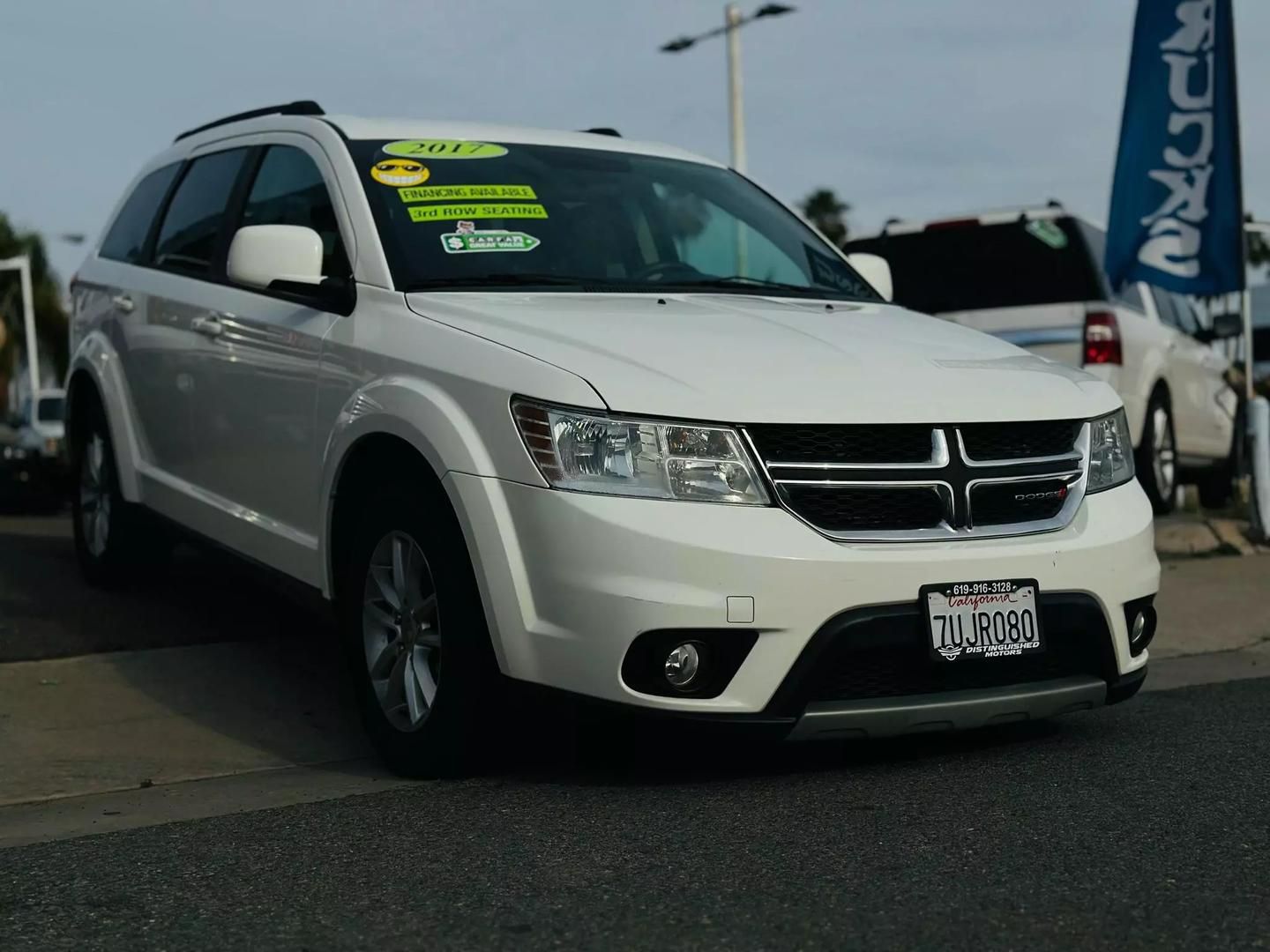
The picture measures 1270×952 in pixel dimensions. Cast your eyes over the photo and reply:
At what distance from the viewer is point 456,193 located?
5.25 metres

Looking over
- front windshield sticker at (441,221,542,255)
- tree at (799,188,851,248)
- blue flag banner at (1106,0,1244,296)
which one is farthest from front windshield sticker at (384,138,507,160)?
tree at (799,188,851,248)

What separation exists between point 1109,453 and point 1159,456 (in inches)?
261

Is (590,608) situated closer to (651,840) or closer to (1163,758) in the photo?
(651,840)

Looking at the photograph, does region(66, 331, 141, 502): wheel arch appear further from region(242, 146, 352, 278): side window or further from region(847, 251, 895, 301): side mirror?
region(847, 251, 895, 301): side mirror

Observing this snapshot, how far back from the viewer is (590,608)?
397 cm

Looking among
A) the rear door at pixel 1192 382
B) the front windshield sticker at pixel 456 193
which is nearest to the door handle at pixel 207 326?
the front windshield sticker at pixel 456 193

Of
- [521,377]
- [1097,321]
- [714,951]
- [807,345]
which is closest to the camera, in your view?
[714,951]

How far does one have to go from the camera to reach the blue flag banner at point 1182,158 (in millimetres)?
9938

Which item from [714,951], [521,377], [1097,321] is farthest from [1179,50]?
[714,951]

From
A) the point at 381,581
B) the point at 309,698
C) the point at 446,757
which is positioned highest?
the point at 381,581

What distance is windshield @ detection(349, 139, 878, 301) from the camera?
5070 mm

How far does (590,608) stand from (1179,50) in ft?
24.2

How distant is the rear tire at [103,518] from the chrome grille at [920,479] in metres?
3.27

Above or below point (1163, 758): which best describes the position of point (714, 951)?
above
